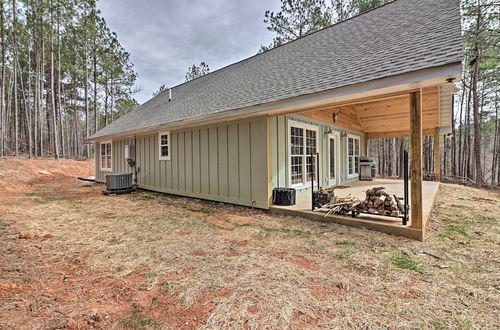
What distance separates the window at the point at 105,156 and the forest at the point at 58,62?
6.45m

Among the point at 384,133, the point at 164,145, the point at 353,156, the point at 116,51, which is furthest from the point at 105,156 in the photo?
the point at 116,51

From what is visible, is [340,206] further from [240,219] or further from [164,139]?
[164,139]

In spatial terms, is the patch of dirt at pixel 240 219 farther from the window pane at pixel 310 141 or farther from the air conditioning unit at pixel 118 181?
the air conditioning unit at pixel 118 181

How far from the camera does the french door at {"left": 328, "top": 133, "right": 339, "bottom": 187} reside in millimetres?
7765

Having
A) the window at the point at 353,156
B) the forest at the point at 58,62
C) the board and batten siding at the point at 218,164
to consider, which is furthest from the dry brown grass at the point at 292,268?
the forest at the point at 58,62

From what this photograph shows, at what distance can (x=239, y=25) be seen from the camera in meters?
13.3

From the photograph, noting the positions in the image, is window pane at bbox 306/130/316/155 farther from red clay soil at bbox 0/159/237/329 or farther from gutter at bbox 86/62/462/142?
red clay soil at bbox 0/159/237/329

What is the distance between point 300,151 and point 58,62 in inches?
805

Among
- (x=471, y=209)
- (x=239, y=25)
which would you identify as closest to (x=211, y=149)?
(x=471, y=209)

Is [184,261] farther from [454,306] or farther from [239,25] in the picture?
[239,25]

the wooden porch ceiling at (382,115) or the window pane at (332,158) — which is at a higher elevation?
the wooden porch ceiling at (382,115)

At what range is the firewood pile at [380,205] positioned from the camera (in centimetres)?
394

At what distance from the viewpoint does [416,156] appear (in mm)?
3305

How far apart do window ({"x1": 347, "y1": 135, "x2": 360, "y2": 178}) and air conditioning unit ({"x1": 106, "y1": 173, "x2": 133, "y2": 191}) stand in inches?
351
